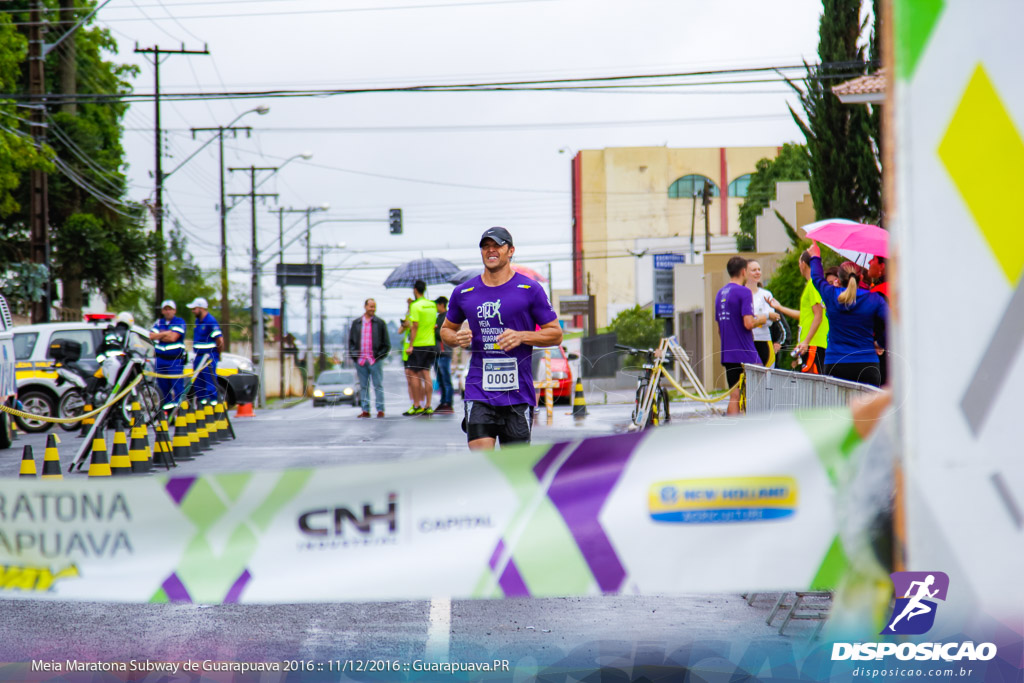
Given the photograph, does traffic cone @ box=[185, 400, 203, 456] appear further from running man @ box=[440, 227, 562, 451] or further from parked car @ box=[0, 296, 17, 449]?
running man @ box=[440, 227, 562, 451]

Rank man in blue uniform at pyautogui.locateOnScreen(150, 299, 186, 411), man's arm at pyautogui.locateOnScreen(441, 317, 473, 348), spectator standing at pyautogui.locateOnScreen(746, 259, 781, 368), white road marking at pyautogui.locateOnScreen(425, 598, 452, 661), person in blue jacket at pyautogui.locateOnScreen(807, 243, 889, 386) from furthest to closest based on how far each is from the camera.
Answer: man in blue uniform at pyautogui.locateOnScreen(150, 299, 186, 411), spectator standing at pyautogui.locateOnScreen(746, 259, 781, 368), person in blue jacket at pyautogui.locateOnScreen(807, 243, 889, 386), man's arm at pyautogui.locateOnScreen(441, 317, 473, 348), white road marking at pyautogui.locateOnScreen(425, 598, 452, 661)

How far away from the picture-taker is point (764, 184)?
243 feet

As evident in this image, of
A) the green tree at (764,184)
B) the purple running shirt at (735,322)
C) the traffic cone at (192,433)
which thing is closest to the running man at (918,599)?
the purple running shirt at (735,322)

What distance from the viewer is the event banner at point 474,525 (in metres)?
3.39

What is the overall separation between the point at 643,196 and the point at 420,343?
75355mm

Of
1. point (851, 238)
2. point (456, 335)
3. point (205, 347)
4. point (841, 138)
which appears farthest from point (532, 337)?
point (841, 138)

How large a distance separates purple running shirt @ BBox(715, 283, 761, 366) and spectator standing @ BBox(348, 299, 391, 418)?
7773 millimetres

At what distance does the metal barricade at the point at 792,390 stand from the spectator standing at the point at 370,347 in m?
7.43

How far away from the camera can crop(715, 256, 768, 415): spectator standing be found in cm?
1164

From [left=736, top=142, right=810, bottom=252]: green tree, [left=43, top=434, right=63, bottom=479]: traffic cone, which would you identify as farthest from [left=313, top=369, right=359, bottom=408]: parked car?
[left=736, top=142, right=810, bottom=252]: green tree

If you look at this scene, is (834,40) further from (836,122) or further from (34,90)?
(34,90)

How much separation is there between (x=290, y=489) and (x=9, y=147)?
26410 millimetres

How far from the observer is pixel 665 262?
169ft

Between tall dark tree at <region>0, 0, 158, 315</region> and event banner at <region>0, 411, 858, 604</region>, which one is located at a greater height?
tall dark tree at <region>0, 0, 158, 315</region>
